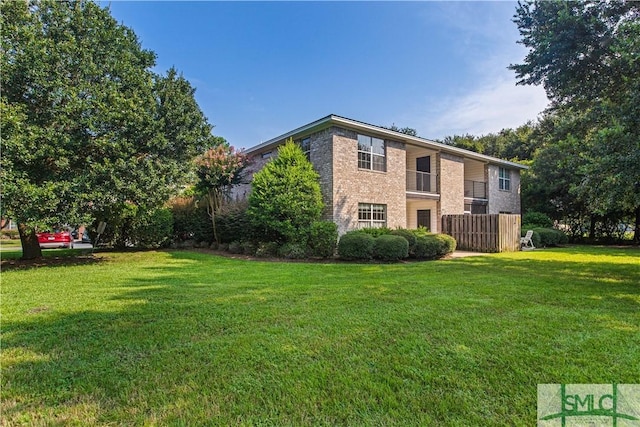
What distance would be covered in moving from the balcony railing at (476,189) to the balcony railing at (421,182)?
4437 millimetres

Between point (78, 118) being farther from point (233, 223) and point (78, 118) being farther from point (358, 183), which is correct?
point (358, 183)

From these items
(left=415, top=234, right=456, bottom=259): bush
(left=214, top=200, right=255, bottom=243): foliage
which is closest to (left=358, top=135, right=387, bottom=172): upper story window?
(left=415, top=234, right=456, bottom=259): bush

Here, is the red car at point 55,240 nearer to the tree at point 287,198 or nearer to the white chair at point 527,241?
the tree at point 287,198

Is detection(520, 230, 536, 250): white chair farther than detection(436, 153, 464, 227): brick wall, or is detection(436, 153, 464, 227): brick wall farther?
detection(436, 153, 464, 227): brick wall

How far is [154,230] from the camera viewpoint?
17.3 m

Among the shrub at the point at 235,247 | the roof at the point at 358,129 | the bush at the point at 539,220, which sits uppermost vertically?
the roof at the point at 358,129

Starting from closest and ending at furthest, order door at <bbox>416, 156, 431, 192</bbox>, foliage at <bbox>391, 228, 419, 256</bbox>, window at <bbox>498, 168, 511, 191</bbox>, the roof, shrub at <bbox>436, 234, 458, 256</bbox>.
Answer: foliage at <bbox>391, 228, 419, 256</bbox> → shrub at <bbox>436, 234, 458, 256</bbox> → the roof → door at <bbox>416, 156, 431, 192</bbox> → window at <bbox>498, 168, 511, 191</bbox>

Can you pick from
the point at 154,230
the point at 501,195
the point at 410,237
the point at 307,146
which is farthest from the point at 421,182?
the point at 154,230

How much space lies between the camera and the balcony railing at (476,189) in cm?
2269

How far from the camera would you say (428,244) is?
518 inches

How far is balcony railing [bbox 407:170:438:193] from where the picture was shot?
18.9 metres

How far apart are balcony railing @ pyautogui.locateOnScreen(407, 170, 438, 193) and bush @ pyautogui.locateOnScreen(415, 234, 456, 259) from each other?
5.60 metres

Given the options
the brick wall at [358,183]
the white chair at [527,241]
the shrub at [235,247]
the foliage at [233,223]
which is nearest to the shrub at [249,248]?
the shrub at [235,247]

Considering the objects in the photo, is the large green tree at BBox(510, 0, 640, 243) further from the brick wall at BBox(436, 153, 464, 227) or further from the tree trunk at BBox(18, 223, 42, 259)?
the tree trunk at BBox(18, 223, 42, 259)
